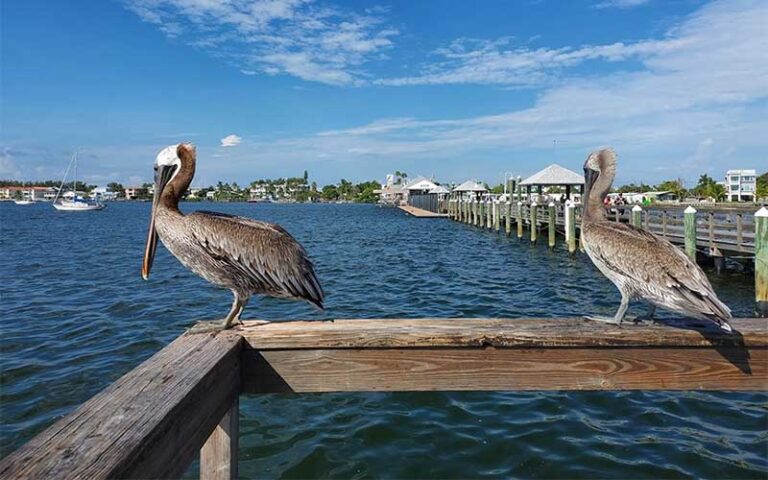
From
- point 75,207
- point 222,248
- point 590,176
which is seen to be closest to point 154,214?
point 222,248

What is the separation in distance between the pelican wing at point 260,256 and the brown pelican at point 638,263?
1.79m

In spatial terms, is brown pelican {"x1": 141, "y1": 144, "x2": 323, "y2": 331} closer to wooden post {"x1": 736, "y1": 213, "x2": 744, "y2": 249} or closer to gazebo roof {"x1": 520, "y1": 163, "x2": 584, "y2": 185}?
wooden post {"x1": 736, "y1": 213, "x2": 744, "y2": 249}

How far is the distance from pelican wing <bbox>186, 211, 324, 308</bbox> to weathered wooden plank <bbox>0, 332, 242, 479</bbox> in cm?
120

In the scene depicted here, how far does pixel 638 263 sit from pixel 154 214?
3071mm

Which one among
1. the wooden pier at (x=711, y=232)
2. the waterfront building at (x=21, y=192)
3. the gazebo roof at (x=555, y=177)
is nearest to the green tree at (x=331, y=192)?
the waterfront building at (x=21, y=192)

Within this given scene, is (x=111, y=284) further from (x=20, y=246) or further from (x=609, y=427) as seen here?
(x=20, y=246)

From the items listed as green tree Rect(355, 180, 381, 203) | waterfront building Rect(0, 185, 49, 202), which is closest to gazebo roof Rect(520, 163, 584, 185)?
green tree Rect(355, 180, 381, 203)

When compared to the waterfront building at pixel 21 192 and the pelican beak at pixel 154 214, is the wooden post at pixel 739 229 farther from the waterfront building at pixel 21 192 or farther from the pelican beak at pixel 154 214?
the waterfront building at pixel 21 192

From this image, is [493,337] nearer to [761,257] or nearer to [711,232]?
[761,257]

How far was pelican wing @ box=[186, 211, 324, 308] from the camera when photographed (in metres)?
3.13

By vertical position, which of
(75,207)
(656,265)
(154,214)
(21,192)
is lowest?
(656,265)

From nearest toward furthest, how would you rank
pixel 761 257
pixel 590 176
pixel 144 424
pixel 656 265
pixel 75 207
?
pixel 144 424
pixel 656 265
pixel 590 176
pixel 761 257
pixel 75 207

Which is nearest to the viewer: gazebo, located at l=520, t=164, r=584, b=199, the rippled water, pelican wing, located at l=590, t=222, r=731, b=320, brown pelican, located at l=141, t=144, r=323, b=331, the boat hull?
pelican wing, located at l=590, t=222, r=731, b=320

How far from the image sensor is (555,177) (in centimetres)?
3231
